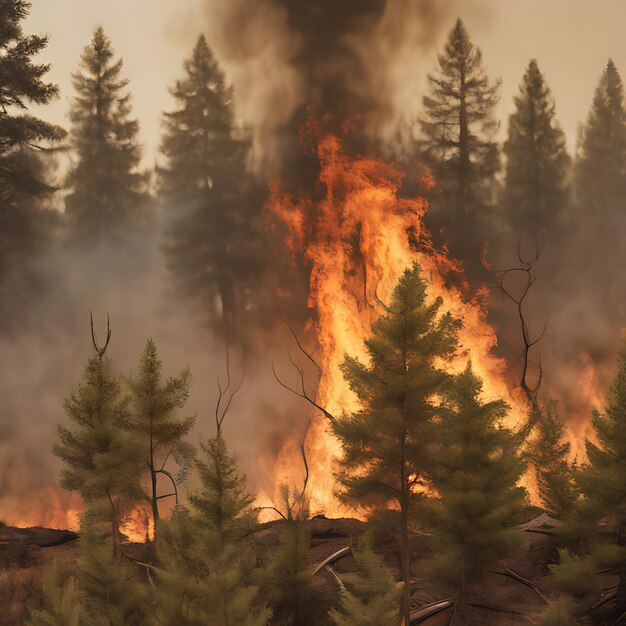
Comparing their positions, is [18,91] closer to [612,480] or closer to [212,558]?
[212,558]

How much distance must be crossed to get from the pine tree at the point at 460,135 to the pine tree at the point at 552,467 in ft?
46.6

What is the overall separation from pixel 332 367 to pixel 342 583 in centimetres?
1354

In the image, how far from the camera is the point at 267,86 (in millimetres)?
37219

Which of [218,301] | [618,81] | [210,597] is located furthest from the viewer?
[618,81]

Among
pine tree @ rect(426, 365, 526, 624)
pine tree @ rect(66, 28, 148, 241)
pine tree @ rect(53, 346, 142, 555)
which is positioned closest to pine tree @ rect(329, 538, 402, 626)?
pine tree @ rect(426, 365, 526, 624)

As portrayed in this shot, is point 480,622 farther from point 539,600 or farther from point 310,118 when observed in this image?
point 310,118

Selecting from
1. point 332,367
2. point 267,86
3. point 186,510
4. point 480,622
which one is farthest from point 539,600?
point 267,86

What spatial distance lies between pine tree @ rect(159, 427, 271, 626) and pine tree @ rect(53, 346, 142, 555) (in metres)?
2.13

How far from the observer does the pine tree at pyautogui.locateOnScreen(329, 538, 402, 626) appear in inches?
666

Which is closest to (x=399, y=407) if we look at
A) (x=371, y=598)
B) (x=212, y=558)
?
(x=371, y=598)

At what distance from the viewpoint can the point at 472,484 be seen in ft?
61.3

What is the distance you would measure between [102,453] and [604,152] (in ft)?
125

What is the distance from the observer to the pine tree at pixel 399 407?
1872 cm

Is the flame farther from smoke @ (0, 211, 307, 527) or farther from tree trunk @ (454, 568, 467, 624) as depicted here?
tree trunk @ (454, 568, 467, 624)
